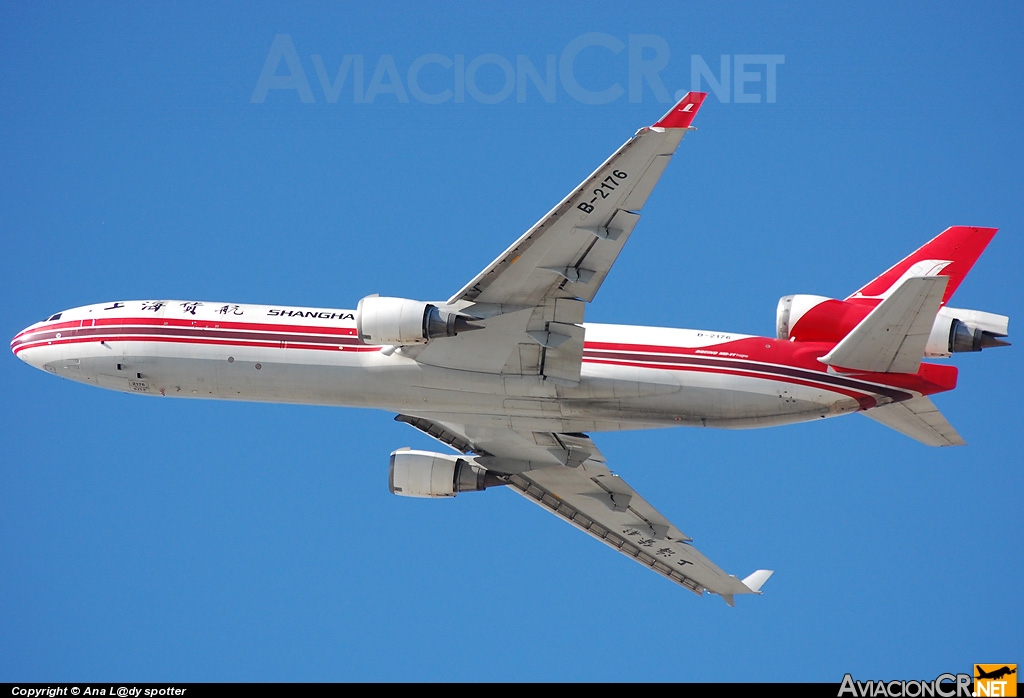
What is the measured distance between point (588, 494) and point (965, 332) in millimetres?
13536

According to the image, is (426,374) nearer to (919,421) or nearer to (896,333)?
(896,333)

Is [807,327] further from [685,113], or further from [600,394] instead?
[685,113]

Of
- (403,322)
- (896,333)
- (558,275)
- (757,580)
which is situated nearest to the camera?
(896,333)

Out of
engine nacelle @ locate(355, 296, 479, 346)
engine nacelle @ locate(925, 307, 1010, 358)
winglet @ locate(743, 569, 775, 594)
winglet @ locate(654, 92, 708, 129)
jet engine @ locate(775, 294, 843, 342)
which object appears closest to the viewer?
winglet @ locate(654, 92, 708, 129)

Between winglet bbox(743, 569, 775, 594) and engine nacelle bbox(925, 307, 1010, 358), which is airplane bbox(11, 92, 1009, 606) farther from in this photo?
winglet bbox(743, 569, 775, 594)

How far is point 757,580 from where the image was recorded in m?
43.0

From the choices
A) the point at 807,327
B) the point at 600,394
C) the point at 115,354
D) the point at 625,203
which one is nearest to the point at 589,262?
the point at 625,203

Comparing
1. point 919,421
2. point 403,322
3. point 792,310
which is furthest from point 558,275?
point 919,421

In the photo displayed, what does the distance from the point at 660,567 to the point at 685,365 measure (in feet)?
36.9

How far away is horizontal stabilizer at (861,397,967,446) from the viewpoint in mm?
34281

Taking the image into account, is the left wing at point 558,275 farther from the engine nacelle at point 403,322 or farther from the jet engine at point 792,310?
the jet engine at point 792,310

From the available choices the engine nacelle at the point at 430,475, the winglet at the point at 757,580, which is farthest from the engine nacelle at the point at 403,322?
the winglet at the point at 757,580

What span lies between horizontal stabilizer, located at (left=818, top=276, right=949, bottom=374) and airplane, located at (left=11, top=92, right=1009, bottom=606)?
0.13 feet

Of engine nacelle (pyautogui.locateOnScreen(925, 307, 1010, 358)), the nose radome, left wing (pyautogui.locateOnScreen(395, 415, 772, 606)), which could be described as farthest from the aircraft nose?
engine nacelle (pyautogui.locateOnScreen(925, 307, 1010, 358))
